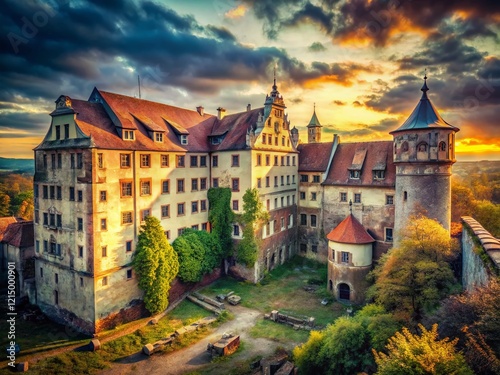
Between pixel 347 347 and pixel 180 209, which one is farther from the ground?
pixel 180 209

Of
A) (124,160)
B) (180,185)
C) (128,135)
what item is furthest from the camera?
(180,185)

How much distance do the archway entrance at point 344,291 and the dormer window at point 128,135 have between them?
92.5 feet

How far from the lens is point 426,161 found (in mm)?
33500

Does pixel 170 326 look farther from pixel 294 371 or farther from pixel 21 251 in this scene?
pixel 21 251

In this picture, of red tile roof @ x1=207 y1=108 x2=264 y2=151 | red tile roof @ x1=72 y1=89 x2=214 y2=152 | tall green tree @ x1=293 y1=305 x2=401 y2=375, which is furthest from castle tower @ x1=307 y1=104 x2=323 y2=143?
tall green tree @ x1=293 y1=305 x2=401 y2=375

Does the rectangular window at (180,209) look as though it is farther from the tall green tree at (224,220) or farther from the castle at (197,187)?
the tall green tree at (224,220)

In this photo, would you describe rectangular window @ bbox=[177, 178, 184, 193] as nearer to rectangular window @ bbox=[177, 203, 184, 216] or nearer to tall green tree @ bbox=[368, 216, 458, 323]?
rectangular window @ bbox=[177, 203, 184, 216]

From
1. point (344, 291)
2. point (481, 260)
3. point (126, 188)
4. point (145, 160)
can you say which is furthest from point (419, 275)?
point (145, 160)

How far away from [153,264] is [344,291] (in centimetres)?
2127

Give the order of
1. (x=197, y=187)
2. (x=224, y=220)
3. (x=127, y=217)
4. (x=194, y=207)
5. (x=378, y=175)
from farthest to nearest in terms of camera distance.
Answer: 1. (x=378, y=175)
2. (x=224, y=220)
3. (x=197, y=187)
4. (x=194, y=207)
5. (x=127, y=217)

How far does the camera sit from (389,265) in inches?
1014

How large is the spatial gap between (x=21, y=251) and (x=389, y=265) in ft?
130

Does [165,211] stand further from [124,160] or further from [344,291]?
[344,291]

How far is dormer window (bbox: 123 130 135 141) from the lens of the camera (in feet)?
107
